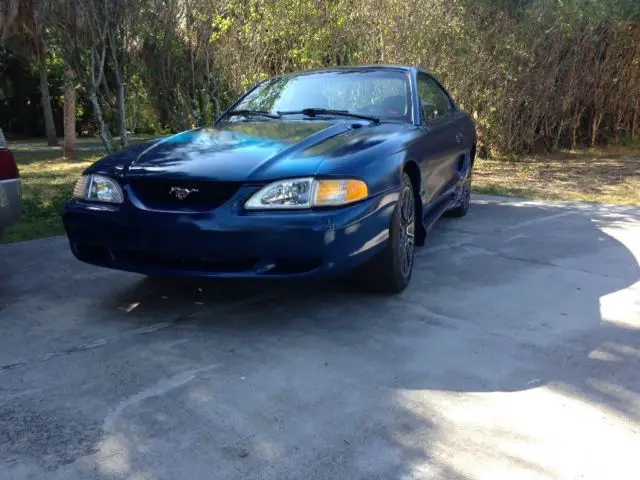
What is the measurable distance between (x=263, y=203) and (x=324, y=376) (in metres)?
0.96

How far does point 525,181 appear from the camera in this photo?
1012 cm

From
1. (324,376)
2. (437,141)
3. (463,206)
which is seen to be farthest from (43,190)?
(324,376)

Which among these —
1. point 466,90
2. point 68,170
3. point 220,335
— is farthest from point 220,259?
point 68,170

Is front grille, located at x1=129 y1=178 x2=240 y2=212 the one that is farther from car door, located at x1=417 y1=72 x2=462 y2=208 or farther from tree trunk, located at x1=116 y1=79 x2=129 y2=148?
tree trunk, located at x1=116 y1=79 x2=129 y2=148

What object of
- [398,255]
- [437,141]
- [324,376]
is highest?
[437,141]

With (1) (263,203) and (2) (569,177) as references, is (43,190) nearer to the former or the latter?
(1) (263,203)

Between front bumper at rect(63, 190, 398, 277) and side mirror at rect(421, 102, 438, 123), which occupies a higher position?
side mirror at rect(421, 102, 438, 123)

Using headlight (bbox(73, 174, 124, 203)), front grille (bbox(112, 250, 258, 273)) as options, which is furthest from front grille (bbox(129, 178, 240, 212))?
front grille (bbox(112, 250, 258, 273))

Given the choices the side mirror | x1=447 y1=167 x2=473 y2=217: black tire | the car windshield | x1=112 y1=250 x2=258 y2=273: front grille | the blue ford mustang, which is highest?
the car windshield

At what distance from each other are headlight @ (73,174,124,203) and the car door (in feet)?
6.75

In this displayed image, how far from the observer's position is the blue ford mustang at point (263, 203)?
334cm

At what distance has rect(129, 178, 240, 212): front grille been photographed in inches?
134

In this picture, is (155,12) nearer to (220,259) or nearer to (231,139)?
(231,139)

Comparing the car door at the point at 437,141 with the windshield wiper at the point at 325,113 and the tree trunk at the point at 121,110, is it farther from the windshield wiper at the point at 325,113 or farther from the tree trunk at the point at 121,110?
the tree trunk at the point at 121,110
